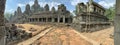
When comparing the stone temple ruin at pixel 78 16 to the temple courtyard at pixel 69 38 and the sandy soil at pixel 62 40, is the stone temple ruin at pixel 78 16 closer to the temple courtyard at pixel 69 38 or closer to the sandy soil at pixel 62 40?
the temple courtyard at pixel 69 38

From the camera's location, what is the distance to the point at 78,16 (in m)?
44.7

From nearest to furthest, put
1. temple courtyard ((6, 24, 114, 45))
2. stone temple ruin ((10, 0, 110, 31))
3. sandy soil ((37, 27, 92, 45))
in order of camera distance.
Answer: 1. sandy soil ((37, 27, 92, 45))
2. temple courtyard ((6, 24, 114, 45))
3. stone temple ruin ((10, 0, 110, 31))

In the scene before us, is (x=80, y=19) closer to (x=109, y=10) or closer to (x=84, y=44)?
(x=84, y=44)

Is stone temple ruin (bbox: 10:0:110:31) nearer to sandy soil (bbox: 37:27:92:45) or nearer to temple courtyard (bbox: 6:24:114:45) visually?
temple courtyard (bbox: 6:24:114:45)

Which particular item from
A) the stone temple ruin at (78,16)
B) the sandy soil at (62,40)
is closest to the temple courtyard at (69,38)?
the sandy soil at (62,40)

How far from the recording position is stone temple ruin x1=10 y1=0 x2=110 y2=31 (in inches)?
1428

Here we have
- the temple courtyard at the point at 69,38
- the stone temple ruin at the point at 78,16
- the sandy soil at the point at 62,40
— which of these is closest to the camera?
the sandy soil at the point at 62,40

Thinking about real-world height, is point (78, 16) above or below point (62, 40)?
above

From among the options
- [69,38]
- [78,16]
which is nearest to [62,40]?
[69,38]

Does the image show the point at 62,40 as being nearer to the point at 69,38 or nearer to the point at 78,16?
the point at 69,38

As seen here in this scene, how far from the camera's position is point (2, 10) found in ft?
16.6

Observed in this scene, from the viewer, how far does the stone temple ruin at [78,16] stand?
119 feet

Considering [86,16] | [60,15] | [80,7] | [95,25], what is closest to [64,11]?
[60,15]

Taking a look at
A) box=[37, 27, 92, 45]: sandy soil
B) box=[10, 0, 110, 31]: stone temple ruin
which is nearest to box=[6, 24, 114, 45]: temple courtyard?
box=[37, 27, 92, 45]: sandy soil
